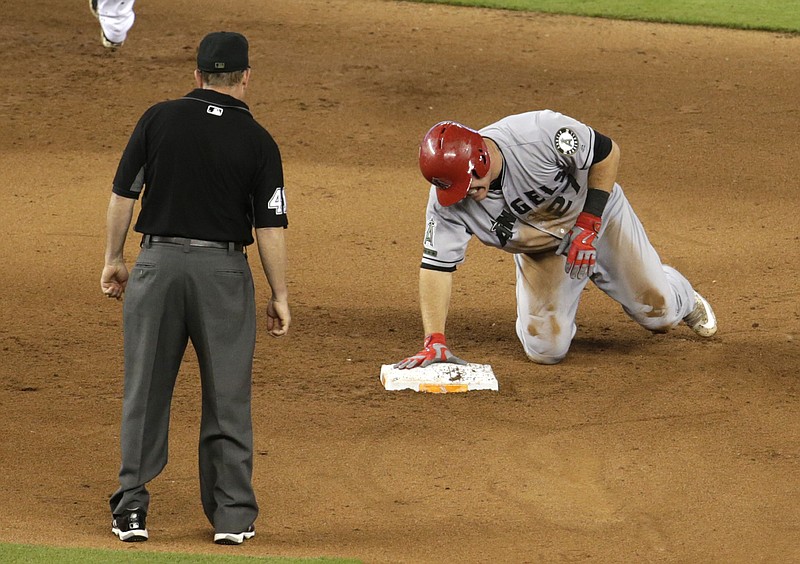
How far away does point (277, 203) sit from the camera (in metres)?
4.65

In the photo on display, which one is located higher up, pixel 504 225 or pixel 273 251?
pixel 273 251

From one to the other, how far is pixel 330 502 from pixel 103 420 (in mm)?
1472

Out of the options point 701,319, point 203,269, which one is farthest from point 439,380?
point 203,269

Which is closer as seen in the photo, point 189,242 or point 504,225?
point 189,242

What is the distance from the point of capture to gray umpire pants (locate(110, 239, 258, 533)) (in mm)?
4594

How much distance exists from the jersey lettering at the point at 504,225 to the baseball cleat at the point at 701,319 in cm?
143

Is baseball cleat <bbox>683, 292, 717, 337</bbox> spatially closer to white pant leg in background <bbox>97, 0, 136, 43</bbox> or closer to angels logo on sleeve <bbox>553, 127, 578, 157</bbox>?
angels logo on sleeve <bbox>553, 127, 578, 157</bbox>

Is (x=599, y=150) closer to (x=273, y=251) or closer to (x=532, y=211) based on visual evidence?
(x=532, y=211)

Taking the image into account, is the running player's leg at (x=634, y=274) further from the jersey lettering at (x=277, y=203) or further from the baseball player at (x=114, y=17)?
the baseball player at (x=114, y=17)

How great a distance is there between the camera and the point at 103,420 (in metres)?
6.08

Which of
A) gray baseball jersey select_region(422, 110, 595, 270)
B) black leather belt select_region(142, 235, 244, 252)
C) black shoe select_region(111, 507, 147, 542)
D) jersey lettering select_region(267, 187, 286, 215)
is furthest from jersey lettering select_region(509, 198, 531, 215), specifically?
black shoe select_region(111, 507, 147, 542)

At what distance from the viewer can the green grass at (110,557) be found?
4227 mm

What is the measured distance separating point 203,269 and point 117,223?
371mm

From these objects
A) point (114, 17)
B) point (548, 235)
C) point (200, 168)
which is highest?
point (200, 168)
